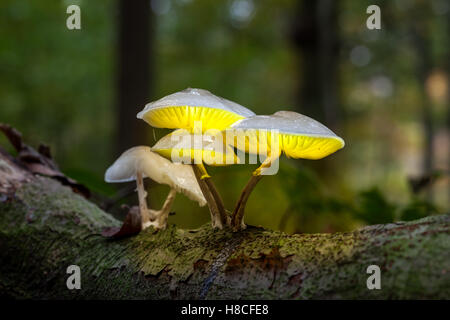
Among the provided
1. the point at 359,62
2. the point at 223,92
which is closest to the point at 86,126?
the point at 223,92

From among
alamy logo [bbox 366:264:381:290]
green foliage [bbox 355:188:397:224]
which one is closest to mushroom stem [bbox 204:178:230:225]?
alamy logo [bbox 366:264:381:290]

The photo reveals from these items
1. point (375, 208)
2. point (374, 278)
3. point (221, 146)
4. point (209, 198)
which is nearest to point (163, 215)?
point (209, 198)

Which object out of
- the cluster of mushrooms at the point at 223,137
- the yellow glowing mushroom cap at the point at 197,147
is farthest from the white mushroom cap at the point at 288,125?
the yellow glowing mushroom cap at the point at 197,147

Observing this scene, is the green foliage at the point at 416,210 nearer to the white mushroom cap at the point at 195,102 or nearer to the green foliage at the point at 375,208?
the green foliage at the point at 375,208

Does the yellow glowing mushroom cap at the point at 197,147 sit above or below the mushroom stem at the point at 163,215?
above
